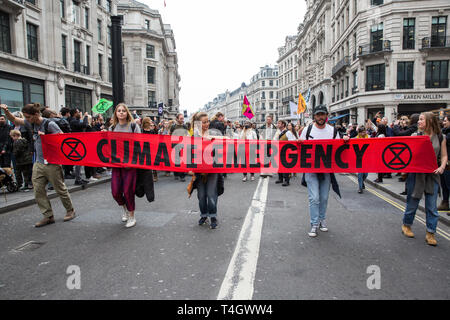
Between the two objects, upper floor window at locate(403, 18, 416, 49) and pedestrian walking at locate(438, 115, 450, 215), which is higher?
upper floor window at locate(403, 18, 416, 49)

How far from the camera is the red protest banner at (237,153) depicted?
505cm

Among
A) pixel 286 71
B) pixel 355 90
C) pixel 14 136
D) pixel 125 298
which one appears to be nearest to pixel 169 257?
pixel 125 298

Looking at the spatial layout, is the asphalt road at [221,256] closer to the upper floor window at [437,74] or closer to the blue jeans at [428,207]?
the blue jeans at [428,207]

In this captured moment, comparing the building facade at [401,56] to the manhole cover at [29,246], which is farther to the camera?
the building facade at [401,56]

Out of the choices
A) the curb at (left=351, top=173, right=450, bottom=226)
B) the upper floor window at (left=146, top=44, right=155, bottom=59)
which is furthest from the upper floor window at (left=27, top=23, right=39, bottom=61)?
the upper floor window at (left=146, top=44, right=155, bottom=59)

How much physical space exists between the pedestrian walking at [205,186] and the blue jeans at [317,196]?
1.55 metres

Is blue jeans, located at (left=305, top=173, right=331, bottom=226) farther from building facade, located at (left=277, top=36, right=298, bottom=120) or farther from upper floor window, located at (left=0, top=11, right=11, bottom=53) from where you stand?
building facade, located at (left=277, top=36, right=298, bottom=120)

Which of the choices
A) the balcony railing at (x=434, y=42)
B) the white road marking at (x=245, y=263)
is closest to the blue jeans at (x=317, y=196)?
the white road marking at (x=245, y=263)

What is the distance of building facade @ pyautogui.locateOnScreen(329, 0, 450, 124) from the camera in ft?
92.1

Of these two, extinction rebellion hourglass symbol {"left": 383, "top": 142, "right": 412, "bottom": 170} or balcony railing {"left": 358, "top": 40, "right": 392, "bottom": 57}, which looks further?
balcony railing {"left": 358, "top": 40, "right": 392, "bottom": 57}

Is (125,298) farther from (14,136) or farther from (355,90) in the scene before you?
(355,90)

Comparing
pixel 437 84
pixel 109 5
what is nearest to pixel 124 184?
pixel 437 84

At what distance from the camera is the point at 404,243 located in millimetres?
4508
